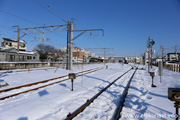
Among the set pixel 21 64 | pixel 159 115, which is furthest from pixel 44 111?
pixel 21 64

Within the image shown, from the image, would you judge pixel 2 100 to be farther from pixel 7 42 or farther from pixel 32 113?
pixel 7 42

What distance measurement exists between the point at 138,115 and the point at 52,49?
81278mm

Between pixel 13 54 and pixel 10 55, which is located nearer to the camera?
pixel 10 55

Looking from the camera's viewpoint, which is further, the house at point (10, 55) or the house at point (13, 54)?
the house at point (13, 54)

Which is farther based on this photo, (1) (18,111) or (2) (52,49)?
(2) (52,49)

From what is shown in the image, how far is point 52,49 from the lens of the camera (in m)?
81.7

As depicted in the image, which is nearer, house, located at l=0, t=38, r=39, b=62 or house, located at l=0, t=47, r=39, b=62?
house, located at l=0, t=47, r=39, b=62

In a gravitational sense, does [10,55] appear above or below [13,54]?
below

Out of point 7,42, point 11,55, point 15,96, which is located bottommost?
point 15,96

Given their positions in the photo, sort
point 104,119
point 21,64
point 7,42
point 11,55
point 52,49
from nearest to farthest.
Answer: point 104,119 → point 21,64 → point 11,55 → point 7,42 → point 52,49

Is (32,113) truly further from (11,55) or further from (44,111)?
(11,55)

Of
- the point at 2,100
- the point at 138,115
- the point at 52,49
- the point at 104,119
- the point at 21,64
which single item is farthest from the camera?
the point at 52,49

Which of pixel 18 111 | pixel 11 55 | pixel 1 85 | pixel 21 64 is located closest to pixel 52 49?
pixel 11 55

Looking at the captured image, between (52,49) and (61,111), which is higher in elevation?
(52,49)
